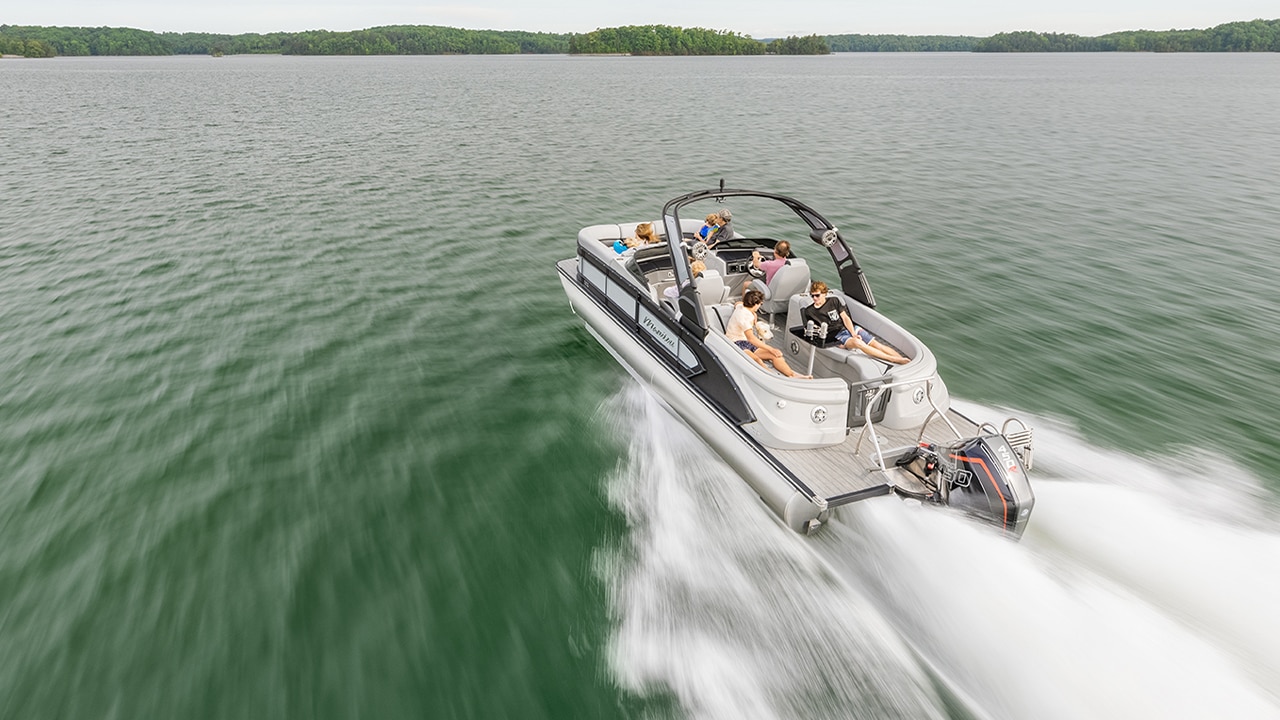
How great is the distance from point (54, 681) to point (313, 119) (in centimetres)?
3393

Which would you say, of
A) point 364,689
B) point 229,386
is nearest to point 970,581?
point 364,689

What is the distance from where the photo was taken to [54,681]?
15.0 feet

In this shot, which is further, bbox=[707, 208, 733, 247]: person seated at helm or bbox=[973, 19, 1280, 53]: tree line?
bbox=[973, 19, 1280, 53]: tree line

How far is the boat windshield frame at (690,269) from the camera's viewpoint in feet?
23.4

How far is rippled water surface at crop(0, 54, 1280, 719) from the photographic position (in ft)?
15.0

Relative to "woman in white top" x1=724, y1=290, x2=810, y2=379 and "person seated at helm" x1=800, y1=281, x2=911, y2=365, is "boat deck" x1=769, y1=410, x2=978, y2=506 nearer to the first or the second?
"person seated at helm" x1=800, y1=281, x2=911, y2=365

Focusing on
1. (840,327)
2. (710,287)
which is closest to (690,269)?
(710,287)

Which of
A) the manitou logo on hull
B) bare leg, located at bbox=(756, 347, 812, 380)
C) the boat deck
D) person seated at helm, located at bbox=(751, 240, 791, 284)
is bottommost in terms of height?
the boat deck

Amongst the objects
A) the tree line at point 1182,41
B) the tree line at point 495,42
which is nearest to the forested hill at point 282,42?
the tree line at point 495,42

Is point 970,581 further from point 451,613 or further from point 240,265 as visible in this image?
point 240,265

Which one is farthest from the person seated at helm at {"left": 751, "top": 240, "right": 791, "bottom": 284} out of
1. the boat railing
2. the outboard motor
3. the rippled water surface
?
the outboard motor

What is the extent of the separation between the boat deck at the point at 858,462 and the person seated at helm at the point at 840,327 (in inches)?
35.9

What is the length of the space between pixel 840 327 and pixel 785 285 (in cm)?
114

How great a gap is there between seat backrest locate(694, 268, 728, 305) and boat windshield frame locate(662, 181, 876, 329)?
457 millimetres
